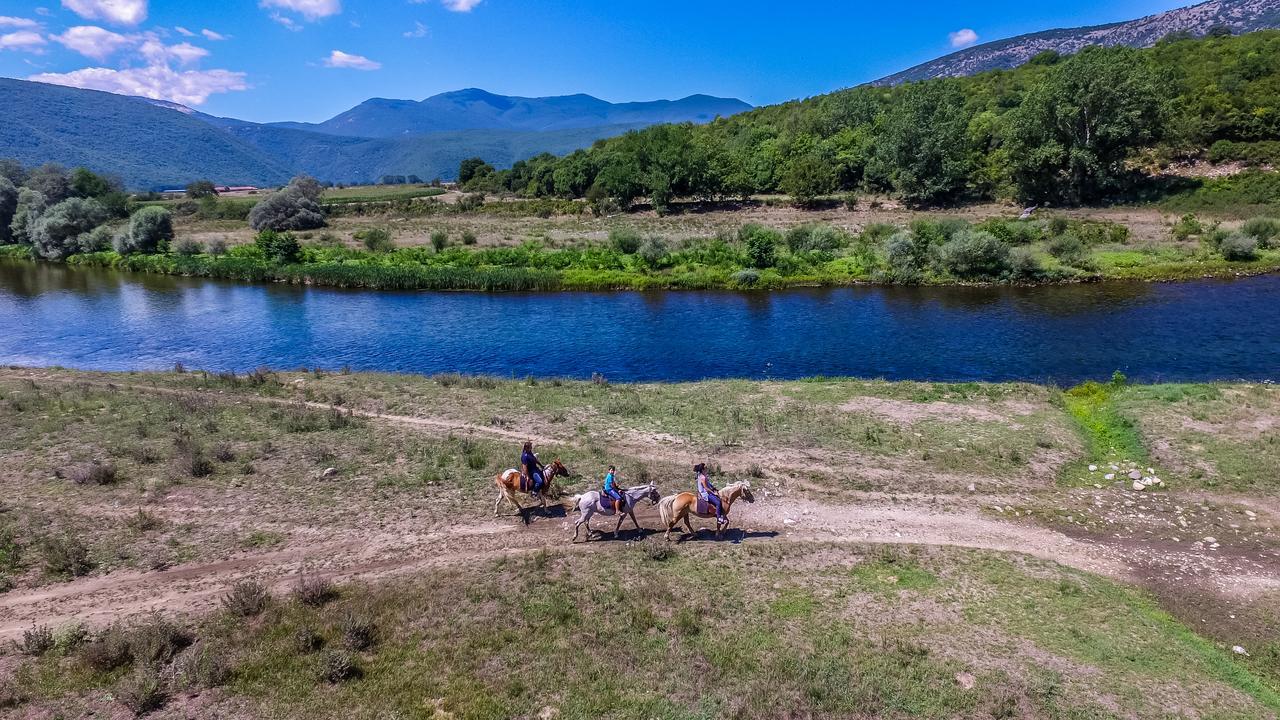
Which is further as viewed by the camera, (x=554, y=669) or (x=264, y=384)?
(x=264, y=384)

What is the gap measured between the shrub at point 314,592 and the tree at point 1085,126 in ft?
281

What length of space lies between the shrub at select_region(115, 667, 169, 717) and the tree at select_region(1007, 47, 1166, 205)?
88987 millimetres

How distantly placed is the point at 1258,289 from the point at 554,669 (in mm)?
59625

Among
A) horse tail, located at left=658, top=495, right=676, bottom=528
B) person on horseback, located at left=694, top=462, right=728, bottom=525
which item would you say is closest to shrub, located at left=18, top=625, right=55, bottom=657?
horse tail, located at left=658, top=495, right=676, bottom=528

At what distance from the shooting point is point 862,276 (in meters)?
57.1

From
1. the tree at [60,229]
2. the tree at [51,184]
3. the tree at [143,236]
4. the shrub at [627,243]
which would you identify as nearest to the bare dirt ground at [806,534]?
the shrub at [627,243]

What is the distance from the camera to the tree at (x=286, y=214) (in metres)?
97.4

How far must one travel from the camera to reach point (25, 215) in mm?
88250

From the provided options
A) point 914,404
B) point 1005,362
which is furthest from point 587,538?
point 1005,362

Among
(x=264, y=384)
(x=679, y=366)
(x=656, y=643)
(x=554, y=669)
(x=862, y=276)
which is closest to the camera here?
(x=554, y=669)

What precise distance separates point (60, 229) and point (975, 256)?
102234 millimetres

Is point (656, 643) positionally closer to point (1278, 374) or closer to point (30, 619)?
point (30, 619)

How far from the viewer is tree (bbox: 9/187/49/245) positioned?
3455 inches

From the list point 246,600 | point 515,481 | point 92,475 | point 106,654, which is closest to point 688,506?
point 515,481
